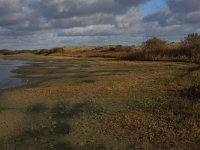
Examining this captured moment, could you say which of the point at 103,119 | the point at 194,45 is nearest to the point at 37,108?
the point at 103,119

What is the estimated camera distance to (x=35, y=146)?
33.2ft

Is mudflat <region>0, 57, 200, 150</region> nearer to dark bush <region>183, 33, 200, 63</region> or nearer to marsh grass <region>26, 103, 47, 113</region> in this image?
marsh grass <region>26, 103, 47, 113</region>

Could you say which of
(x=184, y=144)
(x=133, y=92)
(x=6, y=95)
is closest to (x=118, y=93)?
(x=133, y=92)

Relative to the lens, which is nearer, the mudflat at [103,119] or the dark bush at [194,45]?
the mudflat at [103,119]

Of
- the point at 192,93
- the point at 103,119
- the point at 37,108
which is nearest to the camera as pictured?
the point at 103,119

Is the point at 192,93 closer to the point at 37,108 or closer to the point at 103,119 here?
the point at 103,119

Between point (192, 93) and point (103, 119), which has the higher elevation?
point (192, 93)

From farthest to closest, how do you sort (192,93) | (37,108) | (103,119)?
(192,93), (37,108), (103,119)

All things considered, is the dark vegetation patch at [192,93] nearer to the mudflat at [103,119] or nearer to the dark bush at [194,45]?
the mudflat at [103,119]

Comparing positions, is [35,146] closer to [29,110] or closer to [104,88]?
[29,110]

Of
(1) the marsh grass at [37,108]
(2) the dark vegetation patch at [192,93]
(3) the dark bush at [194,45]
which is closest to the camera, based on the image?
(1) the marsh grass at [37,108]

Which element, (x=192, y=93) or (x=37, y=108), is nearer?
(x=37, y=108)

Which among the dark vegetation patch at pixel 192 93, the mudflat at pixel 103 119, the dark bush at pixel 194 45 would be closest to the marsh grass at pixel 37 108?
the mudflat at pixel 103 119

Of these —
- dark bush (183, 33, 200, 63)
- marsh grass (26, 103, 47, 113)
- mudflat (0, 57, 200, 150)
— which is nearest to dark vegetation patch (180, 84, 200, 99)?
mudflat (0, 57, 200, 150)
